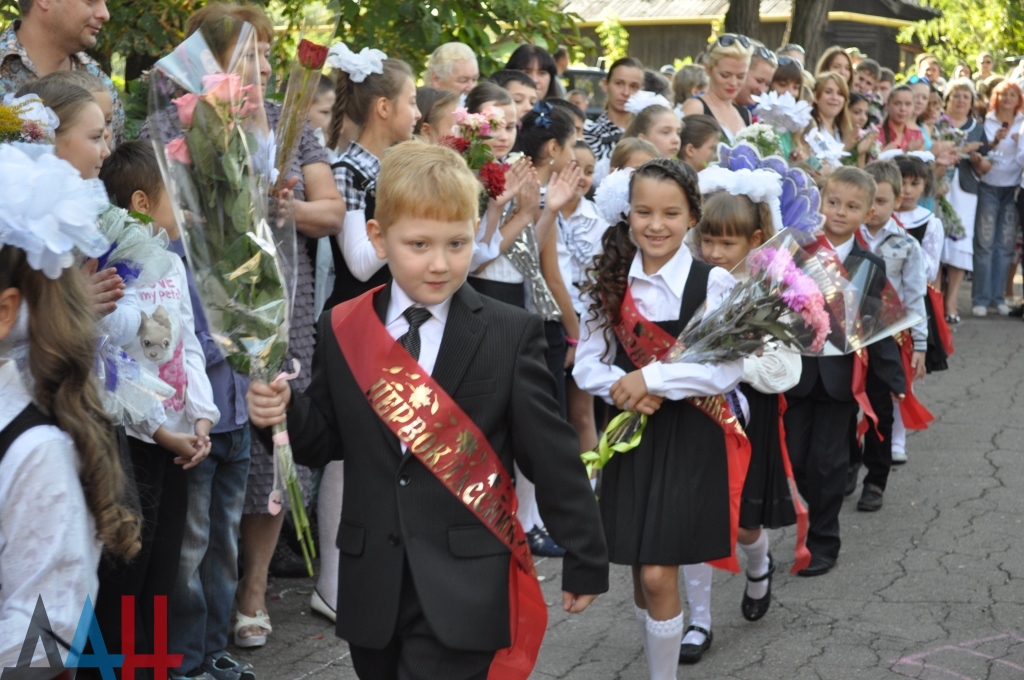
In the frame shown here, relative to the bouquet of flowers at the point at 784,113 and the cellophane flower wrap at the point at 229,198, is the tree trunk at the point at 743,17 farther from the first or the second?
the cellophane flower wrap at the point at 229,198

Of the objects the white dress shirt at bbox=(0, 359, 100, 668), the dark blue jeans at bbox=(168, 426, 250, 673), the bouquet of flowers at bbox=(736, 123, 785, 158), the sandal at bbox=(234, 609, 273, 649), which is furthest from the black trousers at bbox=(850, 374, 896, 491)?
the white dress shirt at bbox=(0, 359, 100, 668)

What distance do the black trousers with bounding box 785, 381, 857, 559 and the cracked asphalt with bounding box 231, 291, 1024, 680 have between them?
0.17 metres

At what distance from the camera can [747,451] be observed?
4492 millimetres

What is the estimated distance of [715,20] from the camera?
3156 centimetres

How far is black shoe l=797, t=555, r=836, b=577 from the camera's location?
5.73 m

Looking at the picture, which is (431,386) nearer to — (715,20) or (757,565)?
(757,565)

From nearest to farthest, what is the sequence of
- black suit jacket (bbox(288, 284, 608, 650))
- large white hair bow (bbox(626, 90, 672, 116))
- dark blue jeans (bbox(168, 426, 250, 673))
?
1. black suit jacket (bbox(288, 284, 608, 650))
2. dark blue jeans (bbox(168, 426, 250, 673))
3. large white hair bow (bbox(626, 90, 672, 116))

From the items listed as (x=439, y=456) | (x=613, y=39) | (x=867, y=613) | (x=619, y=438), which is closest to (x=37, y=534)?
(x=439, y=456)

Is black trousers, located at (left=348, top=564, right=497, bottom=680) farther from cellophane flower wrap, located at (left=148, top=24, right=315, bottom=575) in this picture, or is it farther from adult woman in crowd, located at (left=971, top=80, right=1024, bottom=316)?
adult woman in crowd, located at (left=971, top=80, right=1024, bottom=316)

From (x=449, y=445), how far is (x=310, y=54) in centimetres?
101

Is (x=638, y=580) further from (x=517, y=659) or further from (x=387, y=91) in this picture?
(x=387, y=91)

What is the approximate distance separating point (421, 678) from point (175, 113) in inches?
56.4

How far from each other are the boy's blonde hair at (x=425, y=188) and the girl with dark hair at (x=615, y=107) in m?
5.26

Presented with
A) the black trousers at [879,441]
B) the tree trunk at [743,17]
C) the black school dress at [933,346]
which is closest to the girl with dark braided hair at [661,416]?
the black trousers at [879,441]
